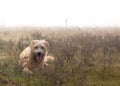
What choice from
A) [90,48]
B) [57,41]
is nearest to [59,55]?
[90,48]

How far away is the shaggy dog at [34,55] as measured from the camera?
11328mm

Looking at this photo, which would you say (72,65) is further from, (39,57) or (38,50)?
(38,50)

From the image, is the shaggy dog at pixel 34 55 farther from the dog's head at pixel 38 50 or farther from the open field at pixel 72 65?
the open field at pixel 72 65

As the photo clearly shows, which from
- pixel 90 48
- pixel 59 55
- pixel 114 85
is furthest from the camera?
pixel 90 48

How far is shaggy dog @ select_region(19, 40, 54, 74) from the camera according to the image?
11328 millimetres

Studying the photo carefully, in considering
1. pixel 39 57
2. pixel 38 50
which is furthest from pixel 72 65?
pixel 38 50

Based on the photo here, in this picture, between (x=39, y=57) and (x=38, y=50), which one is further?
(x=39, y=57)

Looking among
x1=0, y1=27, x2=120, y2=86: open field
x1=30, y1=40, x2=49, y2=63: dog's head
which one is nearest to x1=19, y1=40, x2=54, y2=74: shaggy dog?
x1=30, y1=40, x2=49, y2=63: dog's head

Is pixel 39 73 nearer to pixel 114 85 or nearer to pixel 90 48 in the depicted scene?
pixel 114 85

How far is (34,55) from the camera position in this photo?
456 inches

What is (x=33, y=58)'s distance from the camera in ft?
38.3

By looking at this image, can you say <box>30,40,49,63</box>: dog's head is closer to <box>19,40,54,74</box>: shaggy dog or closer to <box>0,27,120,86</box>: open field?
<box>19,40,54,74</box>: shaggy dog
